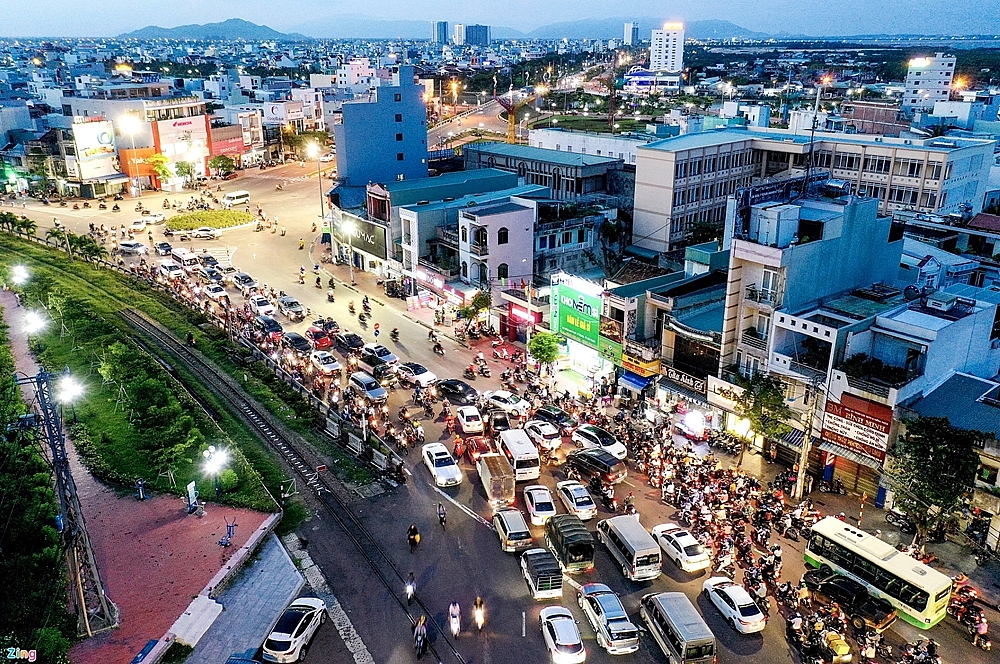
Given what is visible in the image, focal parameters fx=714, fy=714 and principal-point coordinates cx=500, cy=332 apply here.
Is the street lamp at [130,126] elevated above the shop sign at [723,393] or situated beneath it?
elevated above

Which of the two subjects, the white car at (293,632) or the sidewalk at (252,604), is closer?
the white car at (293,632)

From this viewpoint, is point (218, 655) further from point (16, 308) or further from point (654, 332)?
point (16, 308)

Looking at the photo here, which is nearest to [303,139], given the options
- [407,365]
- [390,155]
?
[390,155]

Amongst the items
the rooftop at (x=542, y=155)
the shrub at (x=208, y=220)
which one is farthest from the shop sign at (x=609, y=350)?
the shrub at (x=208, y=220)

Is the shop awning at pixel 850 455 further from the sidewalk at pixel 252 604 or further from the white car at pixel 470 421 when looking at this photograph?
the sidewalk at pixel 252 604

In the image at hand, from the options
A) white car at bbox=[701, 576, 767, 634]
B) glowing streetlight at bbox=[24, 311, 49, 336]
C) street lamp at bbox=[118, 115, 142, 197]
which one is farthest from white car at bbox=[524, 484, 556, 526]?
street lamp at bbox=[118, 115, 142, 197]

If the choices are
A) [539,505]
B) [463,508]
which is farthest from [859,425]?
[463,508]
